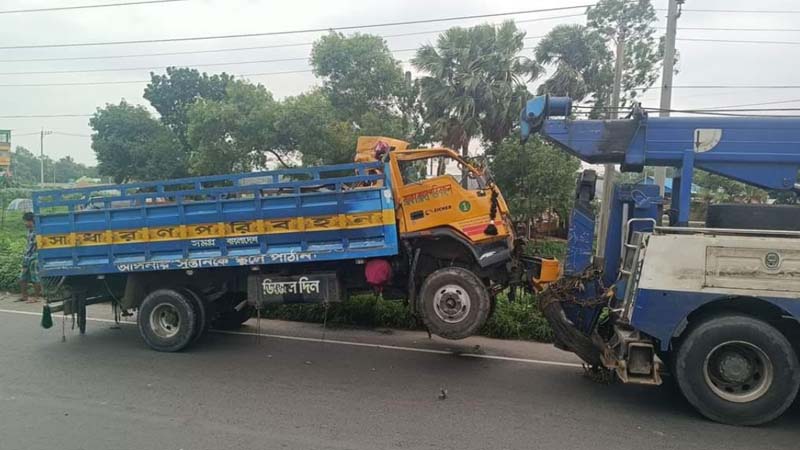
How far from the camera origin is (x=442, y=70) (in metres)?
21.4

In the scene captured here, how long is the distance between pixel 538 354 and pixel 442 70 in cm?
1659

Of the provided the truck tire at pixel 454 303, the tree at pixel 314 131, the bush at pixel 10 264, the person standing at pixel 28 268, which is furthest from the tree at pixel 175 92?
the truck tire at pixel 454 303

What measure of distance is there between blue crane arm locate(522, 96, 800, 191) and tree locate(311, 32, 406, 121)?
1839 centimetres

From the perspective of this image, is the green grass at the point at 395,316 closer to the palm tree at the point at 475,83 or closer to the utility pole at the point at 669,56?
the utility pole at the point at 669,56

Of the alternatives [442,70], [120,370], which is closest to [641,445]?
[120,370]

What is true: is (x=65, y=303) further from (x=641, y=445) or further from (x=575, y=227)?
(x=641, y=445)

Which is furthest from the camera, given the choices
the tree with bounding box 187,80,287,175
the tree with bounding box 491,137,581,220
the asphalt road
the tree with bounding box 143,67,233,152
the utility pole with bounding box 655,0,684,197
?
the tree with bounding box 143,67,233,152

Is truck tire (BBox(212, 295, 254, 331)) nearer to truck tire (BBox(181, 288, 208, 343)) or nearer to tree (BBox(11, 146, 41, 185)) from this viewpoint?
truck tire (BBox(181, 288, 208, 343))

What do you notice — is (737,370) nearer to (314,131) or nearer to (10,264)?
(10,264)

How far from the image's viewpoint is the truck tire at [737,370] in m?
4.59

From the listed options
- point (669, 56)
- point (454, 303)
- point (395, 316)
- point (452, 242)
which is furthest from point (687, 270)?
point (669, 56)

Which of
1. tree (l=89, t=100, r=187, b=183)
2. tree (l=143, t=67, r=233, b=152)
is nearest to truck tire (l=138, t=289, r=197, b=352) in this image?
tree (l=89, t=100, r=187, b=183)

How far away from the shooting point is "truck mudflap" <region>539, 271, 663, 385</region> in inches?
195

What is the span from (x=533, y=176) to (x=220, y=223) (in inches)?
536
